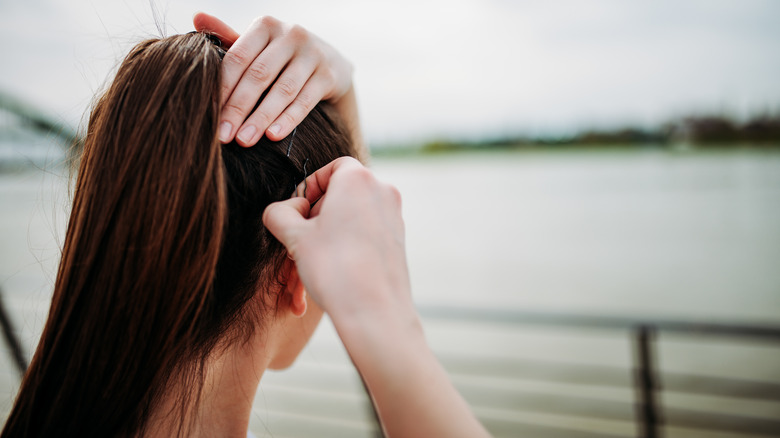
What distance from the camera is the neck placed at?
31.4 inches

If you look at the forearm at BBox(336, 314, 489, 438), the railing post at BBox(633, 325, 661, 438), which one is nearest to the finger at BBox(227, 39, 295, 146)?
the forearm at BBox(336, 314, 489, 438)

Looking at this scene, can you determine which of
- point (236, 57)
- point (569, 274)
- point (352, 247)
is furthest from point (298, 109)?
A: point (569, 274)

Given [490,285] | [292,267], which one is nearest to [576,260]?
[490,285]

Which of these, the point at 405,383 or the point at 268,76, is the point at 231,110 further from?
the point at 405,383

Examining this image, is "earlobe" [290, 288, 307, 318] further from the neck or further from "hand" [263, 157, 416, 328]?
"hand" [263, 157, 416, 328]

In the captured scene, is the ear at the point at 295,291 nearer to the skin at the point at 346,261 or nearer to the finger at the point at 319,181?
the skin at the point at 346,261

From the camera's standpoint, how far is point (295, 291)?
2.87ft

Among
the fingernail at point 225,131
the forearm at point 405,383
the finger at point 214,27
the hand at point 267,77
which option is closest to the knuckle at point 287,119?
the hand at point 267,77

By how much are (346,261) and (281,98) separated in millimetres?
359

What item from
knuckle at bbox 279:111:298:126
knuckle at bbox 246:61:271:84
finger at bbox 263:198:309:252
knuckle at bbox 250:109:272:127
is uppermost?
knuckle at bbox 246:61:271:84

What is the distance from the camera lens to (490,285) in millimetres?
13820

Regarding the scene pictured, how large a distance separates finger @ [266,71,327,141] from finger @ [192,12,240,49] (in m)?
0.17

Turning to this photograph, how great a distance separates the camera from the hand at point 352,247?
2.02 feet

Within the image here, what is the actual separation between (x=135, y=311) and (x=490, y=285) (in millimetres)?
13728
